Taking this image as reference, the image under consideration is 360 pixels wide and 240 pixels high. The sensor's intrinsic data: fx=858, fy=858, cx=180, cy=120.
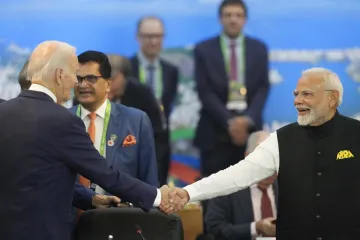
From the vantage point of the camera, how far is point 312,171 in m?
4.41

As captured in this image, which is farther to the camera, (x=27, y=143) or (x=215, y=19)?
(x=215, y=19)

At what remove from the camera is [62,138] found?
3.82 metres

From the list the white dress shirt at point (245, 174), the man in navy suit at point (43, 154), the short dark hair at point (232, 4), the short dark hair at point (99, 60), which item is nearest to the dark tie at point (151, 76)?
the short dark hair at point (232, 4)

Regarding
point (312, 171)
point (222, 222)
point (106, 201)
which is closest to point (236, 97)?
point (222, 222)

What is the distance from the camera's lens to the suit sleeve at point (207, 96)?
713cm

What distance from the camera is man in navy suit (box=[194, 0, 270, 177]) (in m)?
7.15

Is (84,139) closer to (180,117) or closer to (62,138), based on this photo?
(62,138)

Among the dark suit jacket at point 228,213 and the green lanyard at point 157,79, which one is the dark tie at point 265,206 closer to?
the dark suit jacket at point 228,213

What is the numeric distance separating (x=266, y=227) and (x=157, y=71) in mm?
2294

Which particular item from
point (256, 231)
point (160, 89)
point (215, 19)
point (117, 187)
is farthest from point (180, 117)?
point (117, 187)

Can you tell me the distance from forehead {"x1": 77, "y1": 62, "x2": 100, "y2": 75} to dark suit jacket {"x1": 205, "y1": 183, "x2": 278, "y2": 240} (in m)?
1.28

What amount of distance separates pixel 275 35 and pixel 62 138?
3.87 meters

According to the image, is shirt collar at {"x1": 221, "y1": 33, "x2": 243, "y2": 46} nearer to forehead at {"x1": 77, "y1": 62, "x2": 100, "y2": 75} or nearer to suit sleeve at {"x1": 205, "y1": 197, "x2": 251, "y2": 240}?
suit sleeve at {"x1": 205, "y1": 197, "x2": 251, "y2": 240}

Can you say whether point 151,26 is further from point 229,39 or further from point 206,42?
point 229,39
